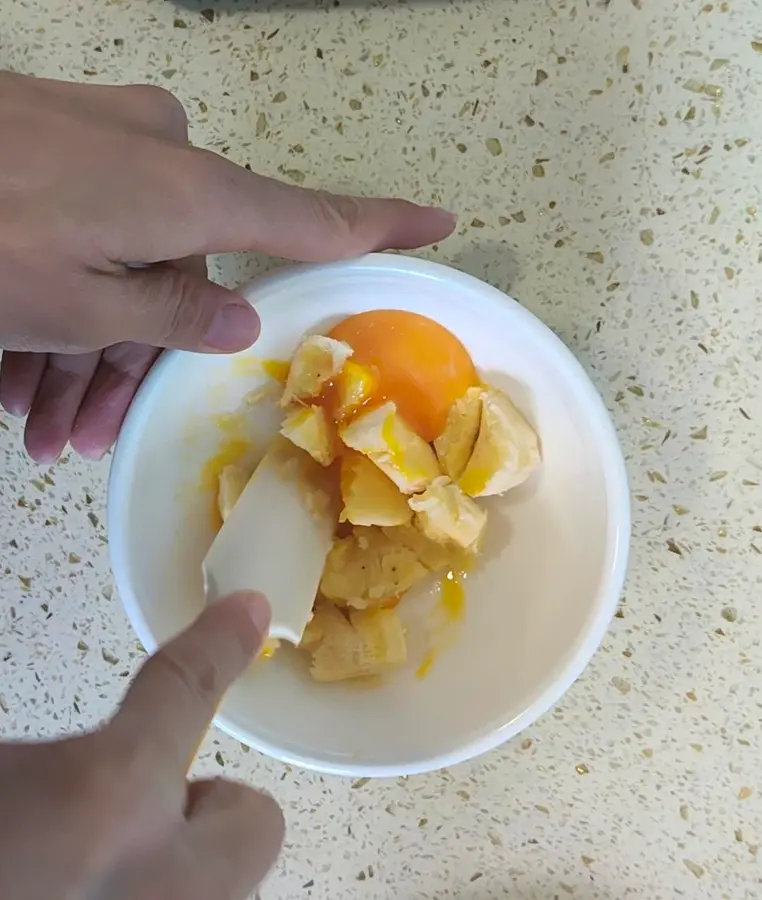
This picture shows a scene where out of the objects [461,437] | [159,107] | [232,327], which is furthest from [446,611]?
[159,107]

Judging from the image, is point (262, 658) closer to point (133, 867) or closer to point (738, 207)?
point (133, 867)

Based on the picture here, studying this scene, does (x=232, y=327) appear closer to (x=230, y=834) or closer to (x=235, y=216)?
(x=235, y=216)

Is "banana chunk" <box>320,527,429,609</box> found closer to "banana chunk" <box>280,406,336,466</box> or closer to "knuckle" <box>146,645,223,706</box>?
"banana chunk" <box>280,406,336,466</box>

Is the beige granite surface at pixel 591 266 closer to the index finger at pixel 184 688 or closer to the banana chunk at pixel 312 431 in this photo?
the banana chunk at pixel 312 431

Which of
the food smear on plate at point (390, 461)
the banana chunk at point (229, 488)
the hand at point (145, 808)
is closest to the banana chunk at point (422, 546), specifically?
the food smear on plate at point (390, 461)

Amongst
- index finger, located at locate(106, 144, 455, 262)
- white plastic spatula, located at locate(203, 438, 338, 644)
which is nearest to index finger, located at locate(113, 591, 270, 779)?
white plastic spatula, located at locate(203, 438, 338, 644)

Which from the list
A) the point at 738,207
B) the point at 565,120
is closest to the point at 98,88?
the point at 565,120
